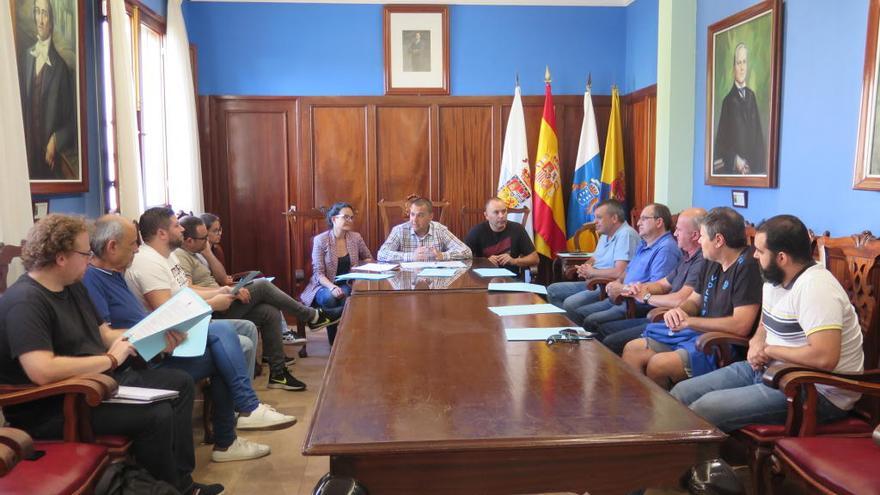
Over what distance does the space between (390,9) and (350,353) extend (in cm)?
470

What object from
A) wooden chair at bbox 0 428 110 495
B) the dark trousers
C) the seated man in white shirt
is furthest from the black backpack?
the seated man in white shirt

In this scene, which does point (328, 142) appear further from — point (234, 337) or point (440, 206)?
point (234, 337)

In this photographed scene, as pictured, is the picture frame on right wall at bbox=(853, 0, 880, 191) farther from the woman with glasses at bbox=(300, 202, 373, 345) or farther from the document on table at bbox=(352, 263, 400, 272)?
the woman with glasses at bbox=(300, 202, 373, 345)

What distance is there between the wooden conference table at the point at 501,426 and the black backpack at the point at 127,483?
0.69 meters

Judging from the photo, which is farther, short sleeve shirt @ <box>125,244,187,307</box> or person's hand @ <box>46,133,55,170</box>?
person's hand @ <box>46,133,55,170</box>

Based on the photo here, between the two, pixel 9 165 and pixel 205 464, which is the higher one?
pixel 9 165

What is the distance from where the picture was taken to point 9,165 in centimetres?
306

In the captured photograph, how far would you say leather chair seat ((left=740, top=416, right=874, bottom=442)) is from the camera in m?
2.33

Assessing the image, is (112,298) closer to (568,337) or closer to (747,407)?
(568,337)

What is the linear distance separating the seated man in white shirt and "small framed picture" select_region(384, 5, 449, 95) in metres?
1.87

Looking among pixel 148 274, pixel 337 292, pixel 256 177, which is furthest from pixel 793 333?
pixel 256 177

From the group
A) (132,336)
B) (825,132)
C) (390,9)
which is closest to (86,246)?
(132,336)

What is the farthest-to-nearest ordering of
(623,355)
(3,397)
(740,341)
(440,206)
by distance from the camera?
1. (440,206)
2. (623,355)
3. (740,341)
4. (3,397)

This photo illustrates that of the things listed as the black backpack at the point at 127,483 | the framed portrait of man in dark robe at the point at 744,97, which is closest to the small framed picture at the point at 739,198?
the framed portrait of man in dark robe at the point at 744,97
